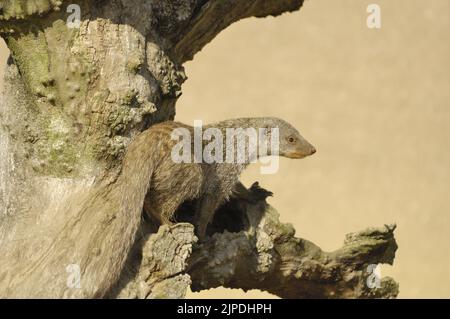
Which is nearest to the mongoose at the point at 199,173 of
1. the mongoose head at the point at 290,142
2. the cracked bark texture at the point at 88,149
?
the mongoose head at the point at 290,142

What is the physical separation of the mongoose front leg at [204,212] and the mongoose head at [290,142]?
1.78 feet

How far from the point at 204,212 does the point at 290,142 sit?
0.68m

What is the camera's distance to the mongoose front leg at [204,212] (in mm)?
3547

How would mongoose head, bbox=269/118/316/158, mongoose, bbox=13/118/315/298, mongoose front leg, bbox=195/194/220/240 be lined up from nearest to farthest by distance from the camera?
mongoose, bbox=13/118/315/298, mongoose front leg, bbox=195/194/220/240, mongoose head, bbox=269/118/316/158

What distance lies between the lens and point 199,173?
3357mm

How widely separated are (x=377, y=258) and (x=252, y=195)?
69 centimetres

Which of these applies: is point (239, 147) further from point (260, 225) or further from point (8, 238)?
point (8, 238)

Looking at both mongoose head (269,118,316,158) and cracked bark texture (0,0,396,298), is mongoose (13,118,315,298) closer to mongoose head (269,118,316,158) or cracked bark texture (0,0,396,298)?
cracked bark texture (0,0,396,298)

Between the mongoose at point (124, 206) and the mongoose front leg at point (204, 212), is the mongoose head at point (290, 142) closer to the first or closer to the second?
the mongoose at point (124, 206)

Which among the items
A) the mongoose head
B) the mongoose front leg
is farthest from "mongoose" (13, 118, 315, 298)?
the mongoose head

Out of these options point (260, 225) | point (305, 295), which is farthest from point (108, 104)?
point (305, 295)

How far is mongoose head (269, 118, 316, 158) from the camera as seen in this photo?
396 centimetres

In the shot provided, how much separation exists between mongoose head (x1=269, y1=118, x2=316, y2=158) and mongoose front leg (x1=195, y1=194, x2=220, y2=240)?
21.4 inches

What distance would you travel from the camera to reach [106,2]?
3.19m
